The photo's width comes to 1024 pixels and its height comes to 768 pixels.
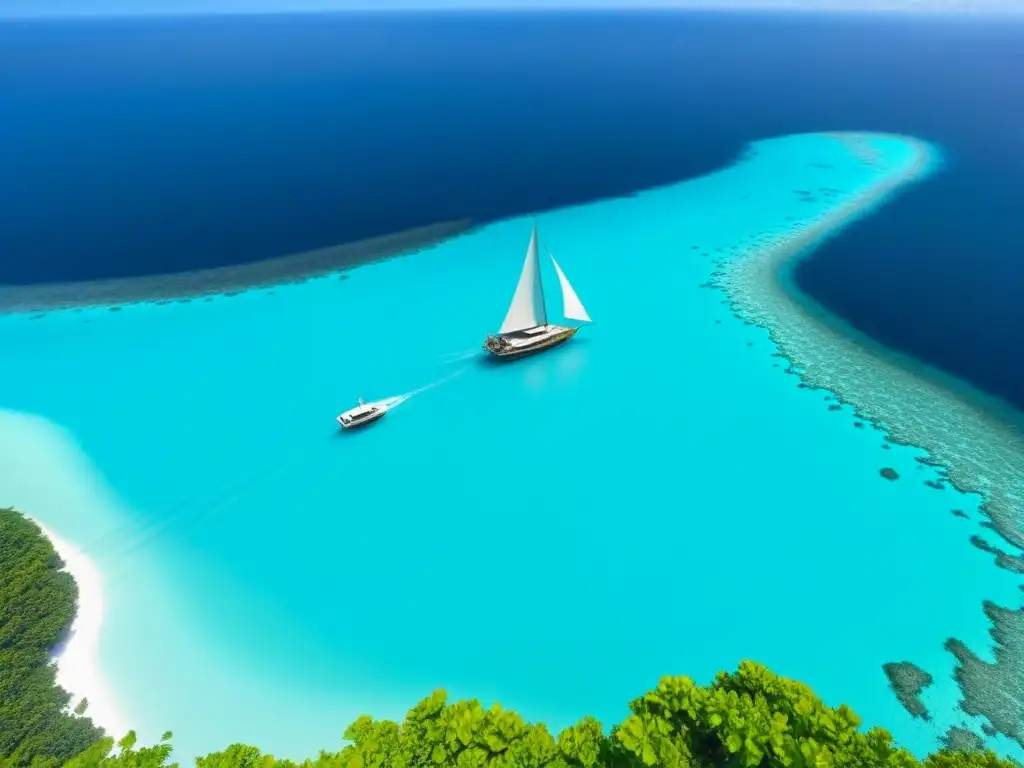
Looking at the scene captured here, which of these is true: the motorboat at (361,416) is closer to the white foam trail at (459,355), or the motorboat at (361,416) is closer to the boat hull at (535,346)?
the white foam trail at (459,355)

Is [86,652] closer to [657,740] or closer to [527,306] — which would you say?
[657,740]

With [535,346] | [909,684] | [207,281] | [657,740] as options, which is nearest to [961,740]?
[909,684]

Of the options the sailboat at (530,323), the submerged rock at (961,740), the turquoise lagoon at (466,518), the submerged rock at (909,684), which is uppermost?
the sailboat at (530,323)

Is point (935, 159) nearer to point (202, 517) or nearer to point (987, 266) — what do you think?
point (987, 266)

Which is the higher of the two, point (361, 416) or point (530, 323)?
point (530, 323)

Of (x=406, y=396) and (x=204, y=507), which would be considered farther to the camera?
(x=406, y=396)

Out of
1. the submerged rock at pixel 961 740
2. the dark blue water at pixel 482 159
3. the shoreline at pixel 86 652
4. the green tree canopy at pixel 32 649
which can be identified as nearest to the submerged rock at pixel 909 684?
the submerged rock at pixel 961 740
